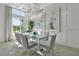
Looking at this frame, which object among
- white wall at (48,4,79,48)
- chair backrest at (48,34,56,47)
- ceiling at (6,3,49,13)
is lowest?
chair backrest at (48,34,56,47)

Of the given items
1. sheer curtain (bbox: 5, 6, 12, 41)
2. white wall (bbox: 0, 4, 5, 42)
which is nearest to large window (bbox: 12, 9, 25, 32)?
sheer curtain (bbox: 5, 6, 12, 41)

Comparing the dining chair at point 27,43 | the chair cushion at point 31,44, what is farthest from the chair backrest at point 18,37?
the chair cushion at point 31,44

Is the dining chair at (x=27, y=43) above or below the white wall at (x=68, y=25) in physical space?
below

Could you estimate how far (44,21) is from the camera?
1872 millimetres

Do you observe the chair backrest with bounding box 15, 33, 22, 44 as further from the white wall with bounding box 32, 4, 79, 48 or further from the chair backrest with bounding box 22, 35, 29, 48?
the white wall with bounding box 32, 4, 79, 48

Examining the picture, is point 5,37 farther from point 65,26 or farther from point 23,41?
point 65,26

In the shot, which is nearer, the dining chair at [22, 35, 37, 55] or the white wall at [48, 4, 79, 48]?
the white wall at [48, 4, 79, 48]

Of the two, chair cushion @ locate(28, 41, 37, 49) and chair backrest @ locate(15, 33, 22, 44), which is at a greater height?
chair backrest @ locate(15, 33, 22, 44)

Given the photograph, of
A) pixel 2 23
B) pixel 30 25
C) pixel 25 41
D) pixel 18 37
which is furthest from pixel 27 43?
pixel 2 23

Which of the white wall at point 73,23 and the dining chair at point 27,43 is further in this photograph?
the dining chair at point 27,43

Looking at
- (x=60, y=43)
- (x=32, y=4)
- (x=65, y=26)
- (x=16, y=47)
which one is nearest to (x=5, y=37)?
(x=16, y=47)

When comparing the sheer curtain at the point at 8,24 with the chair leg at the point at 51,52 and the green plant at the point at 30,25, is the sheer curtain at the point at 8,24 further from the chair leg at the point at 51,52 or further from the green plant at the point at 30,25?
the chair leg at the point at 51,52

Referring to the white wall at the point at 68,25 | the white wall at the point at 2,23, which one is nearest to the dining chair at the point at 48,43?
the white wall at the point at 68,25

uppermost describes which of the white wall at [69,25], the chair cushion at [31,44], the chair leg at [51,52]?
the white wall at [69,25]
